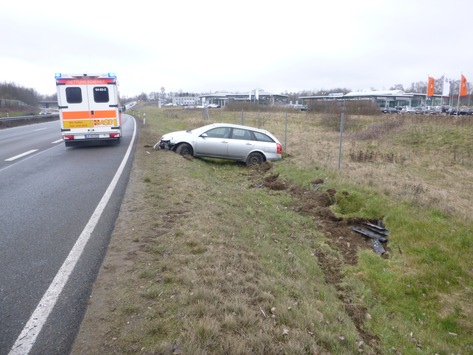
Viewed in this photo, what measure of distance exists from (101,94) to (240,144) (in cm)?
611

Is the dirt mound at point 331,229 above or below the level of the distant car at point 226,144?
below

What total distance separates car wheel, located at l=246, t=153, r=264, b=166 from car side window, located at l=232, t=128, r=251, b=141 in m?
0.62

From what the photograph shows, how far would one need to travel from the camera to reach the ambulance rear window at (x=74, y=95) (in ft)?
41.9

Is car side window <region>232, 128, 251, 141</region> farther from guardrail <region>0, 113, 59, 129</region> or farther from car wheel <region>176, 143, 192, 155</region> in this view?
guardrail <region>0, 113, 59, 129</region>

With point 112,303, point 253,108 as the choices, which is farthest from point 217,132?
point 253,108

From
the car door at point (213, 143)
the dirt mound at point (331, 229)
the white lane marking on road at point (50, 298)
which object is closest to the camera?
the white lane marking on road at point (50, 298)

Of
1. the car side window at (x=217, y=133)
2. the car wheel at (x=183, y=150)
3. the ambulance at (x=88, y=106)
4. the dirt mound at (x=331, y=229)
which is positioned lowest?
the dirt mound at (x=331, y=229)

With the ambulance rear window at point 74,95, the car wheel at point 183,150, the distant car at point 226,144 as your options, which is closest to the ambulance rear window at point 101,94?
the ambulance rear window at point 74,95

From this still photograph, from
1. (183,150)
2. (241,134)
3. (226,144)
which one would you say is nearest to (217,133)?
(226,144)

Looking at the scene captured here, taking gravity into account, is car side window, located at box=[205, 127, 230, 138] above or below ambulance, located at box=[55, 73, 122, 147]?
below

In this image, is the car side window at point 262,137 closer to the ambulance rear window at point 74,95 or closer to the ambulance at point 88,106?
the ambulance at point 88,106

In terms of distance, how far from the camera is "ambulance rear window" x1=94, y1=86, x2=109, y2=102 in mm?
13047

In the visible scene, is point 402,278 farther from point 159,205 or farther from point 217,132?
point 217,132

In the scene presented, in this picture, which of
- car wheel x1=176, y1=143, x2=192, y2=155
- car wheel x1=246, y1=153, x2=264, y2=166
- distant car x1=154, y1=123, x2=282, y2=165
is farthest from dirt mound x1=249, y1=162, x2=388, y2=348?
car wheel x1=176, y1=143, x2=192, y2=155
